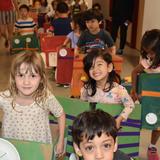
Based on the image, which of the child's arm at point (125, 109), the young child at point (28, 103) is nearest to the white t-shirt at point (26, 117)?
the young child at point (28, 103)

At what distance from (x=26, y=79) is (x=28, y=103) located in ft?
0.43

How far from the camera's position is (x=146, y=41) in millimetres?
2336

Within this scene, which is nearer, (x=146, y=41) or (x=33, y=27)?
(x=146, y=41)

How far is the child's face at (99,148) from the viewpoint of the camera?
1.26 meters

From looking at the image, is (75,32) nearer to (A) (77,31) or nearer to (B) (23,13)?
(A) (77,31)

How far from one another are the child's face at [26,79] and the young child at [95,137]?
0.45 m

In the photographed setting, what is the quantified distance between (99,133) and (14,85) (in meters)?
0.65

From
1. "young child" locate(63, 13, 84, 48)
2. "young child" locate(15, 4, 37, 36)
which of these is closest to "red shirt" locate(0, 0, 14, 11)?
"young child" locate(15, 4, 37, 36)

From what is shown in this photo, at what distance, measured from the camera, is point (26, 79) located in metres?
1.73

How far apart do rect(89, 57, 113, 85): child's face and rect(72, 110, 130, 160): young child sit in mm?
648

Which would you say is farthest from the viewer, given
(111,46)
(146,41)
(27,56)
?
(111,46)

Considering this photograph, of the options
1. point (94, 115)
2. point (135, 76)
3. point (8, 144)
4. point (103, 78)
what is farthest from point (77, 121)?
point (135, 76)

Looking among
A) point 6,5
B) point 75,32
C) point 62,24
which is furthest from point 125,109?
point 6,5

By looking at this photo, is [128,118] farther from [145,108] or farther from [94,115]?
[94,115]
